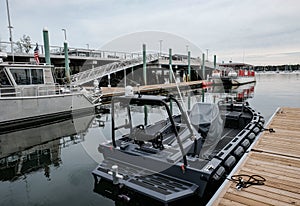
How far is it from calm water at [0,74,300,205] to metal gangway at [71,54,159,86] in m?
7.43

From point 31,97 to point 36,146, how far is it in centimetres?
341

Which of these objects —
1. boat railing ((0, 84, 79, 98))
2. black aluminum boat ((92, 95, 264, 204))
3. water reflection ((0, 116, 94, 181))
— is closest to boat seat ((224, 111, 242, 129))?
black aluminum boat ((92, 95, 264, 204))

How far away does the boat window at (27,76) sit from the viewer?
8.90m

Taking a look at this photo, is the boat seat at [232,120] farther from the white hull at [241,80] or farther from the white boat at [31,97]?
the white hull at [241,80]

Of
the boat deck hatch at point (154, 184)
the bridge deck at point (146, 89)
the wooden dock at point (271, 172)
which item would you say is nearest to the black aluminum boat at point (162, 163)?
the boat deck hatch at point (154, 184)

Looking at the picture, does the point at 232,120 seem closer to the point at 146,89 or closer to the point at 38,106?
the point at 38,106

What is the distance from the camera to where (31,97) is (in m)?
8.77

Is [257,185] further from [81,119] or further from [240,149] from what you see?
[81,119]

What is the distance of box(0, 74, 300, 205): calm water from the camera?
3.54 metres

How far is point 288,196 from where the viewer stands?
2.44 meters

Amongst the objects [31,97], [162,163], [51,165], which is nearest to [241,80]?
[31,97]

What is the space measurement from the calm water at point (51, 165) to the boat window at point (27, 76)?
2.48m

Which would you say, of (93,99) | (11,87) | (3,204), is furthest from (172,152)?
(93,99)

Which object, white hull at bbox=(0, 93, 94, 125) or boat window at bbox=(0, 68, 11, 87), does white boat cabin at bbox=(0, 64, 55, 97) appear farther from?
white hull at bbox=(0, 93, 94, 125)
